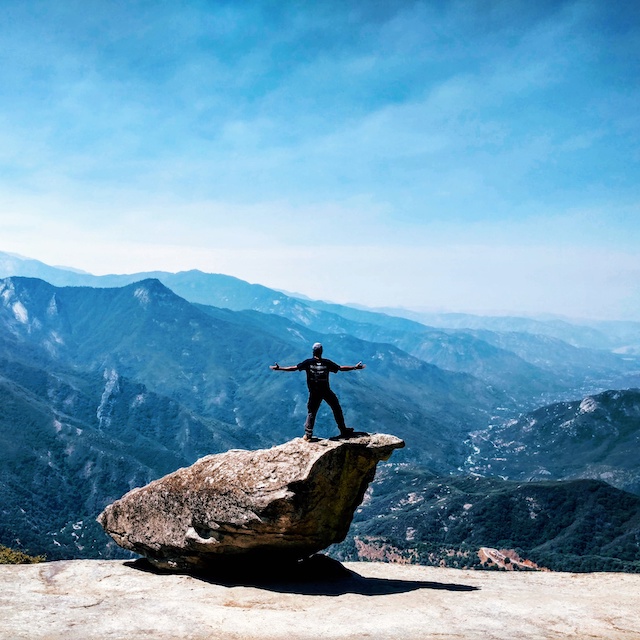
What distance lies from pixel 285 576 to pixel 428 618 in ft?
29.6

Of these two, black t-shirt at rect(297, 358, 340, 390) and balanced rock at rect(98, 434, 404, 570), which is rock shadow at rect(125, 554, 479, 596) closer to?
balanced rock at rect(98, 434, 404, 570)

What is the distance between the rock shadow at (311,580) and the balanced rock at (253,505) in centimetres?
66

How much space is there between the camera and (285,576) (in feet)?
85.9

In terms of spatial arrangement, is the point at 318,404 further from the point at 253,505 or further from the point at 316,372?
the point at 253,505

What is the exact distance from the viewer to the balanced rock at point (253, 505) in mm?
23516

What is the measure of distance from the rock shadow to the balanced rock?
655 millimetres

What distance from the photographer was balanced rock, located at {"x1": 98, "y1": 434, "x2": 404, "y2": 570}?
77.2 feet

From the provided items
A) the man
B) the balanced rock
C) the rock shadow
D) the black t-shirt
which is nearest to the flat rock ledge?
the rock shadow

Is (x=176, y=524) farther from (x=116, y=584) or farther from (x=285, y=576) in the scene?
(x=285, y=576)

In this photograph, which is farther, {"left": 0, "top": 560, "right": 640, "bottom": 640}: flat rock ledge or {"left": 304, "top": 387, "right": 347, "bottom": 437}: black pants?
{"left": 304, "top": 387, "right": 347, "bottom": 437}: black pants

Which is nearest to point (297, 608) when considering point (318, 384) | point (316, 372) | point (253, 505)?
point (253, 505)

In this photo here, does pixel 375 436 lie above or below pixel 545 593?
above

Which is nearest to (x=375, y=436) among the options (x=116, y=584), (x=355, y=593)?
(x=355, y=593)

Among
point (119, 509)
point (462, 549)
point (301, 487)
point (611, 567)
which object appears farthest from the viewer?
point (462, 549)
